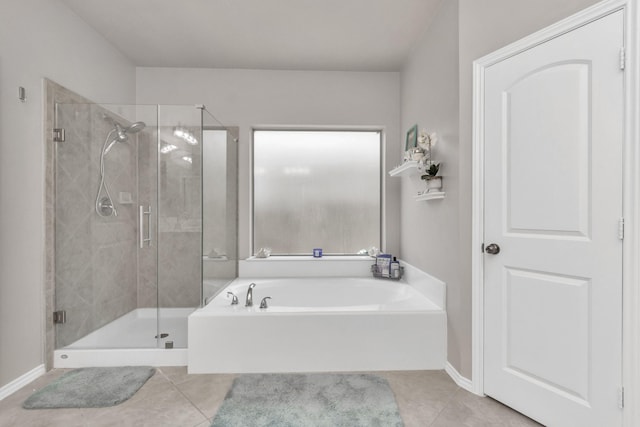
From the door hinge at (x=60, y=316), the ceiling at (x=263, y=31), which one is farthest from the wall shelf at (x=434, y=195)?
the door hinge at (x=60, y=316)

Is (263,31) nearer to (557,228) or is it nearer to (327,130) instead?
(327,130)

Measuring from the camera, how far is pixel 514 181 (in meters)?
1.70

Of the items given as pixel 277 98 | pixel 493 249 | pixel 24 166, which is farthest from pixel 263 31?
pixel 493 249

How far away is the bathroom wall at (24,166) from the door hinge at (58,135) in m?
0.09

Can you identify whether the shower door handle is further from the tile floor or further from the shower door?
the tile floor

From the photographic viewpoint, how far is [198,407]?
1.77 meters

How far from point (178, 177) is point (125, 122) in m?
0.64

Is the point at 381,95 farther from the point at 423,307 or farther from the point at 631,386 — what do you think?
the point at 631,386

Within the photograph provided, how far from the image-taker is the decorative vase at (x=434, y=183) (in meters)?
2.25

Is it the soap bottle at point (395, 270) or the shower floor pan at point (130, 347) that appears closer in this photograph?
the shower floor pan at point (130, 347)

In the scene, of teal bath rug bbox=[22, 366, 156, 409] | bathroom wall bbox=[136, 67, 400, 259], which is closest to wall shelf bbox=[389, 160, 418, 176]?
bathroom wall bbox=[136, 67, 400, 259]

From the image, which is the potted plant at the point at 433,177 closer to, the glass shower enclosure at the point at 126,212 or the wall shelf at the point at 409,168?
Answer: the wall shelf at the point at 409,168

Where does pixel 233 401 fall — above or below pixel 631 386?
below

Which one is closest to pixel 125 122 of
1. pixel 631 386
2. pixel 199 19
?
pixel 199 19
